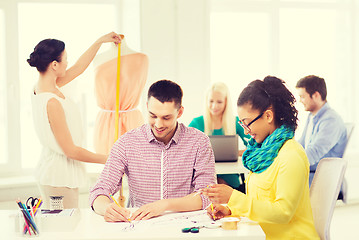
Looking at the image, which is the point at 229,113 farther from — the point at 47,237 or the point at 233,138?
the point at 47,237

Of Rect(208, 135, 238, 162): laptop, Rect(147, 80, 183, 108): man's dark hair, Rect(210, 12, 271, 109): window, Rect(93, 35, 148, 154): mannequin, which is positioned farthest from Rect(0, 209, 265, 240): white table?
Rect(210, 12, 271, 109): window

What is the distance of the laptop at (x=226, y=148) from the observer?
3371 mm

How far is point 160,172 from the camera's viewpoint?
2211 millimetres

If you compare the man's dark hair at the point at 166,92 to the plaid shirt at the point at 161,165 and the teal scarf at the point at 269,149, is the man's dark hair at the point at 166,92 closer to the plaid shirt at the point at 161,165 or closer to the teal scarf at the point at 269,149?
the plaid shirt at the point at 161,165

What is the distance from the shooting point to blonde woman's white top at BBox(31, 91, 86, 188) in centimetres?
278

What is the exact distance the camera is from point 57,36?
14.9 feet

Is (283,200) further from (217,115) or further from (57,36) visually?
(57,36)

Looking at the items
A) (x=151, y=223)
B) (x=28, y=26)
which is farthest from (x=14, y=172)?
(x=151, y=223)

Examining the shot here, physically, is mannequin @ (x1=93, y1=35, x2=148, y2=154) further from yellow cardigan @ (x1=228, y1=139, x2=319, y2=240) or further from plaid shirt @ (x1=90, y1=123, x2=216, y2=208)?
yellow cardigan @ (x1=228, y1=139, x2=319, y2=240)

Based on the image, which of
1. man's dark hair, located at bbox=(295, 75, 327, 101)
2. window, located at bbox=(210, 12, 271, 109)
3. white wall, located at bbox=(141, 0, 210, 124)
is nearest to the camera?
man's dark hair, located at bbox=(295, 75, 327, 101)

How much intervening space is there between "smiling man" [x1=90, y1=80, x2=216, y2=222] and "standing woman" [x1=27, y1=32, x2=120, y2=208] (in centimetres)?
66

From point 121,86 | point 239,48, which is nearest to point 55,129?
point 121,86

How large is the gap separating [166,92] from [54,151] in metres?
1.01

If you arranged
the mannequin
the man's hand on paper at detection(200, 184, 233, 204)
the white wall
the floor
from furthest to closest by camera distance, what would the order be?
the white wall < the floor < the mannequin < the man's hand on paper at detection(200, 184, 233, 204)
